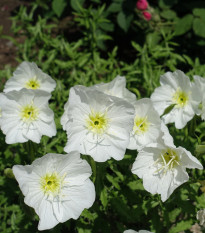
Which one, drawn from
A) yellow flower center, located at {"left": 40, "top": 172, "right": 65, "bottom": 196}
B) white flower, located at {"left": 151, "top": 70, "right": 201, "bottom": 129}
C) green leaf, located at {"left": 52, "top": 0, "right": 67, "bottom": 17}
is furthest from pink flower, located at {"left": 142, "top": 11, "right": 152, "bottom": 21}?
yellow flower center, located at {"left": 40, "top": 172, "right": 65, "bottom": 196}

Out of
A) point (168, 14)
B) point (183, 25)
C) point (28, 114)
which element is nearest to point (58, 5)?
point (168, 14)

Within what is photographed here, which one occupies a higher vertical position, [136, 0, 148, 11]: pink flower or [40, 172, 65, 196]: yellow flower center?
[136, 0, 148, 11]: pink flower

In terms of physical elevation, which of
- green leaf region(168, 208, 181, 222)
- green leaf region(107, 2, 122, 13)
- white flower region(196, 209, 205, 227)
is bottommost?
green leaf region(168, 208, 181, 222)

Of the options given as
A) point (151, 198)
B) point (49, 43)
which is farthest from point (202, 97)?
point (49, 43)

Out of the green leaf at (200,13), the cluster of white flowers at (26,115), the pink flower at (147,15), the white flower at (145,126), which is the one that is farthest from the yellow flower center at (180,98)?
the green leaf at (200,13)

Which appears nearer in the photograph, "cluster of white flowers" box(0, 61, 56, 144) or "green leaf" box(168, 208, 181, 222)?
"cluster of white flowers" box(0, 61, 56, 144)

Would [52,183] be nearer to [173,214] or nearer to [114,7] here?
[173,214]

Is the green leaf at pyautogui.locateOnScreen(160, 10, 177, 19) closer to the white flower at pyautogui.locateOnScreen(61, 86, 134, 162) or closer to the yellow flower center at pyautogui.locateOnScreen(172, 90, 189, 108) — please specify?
the yellow flower center at pyautogui.locateOnScreen(172, 90, 189, 108)
